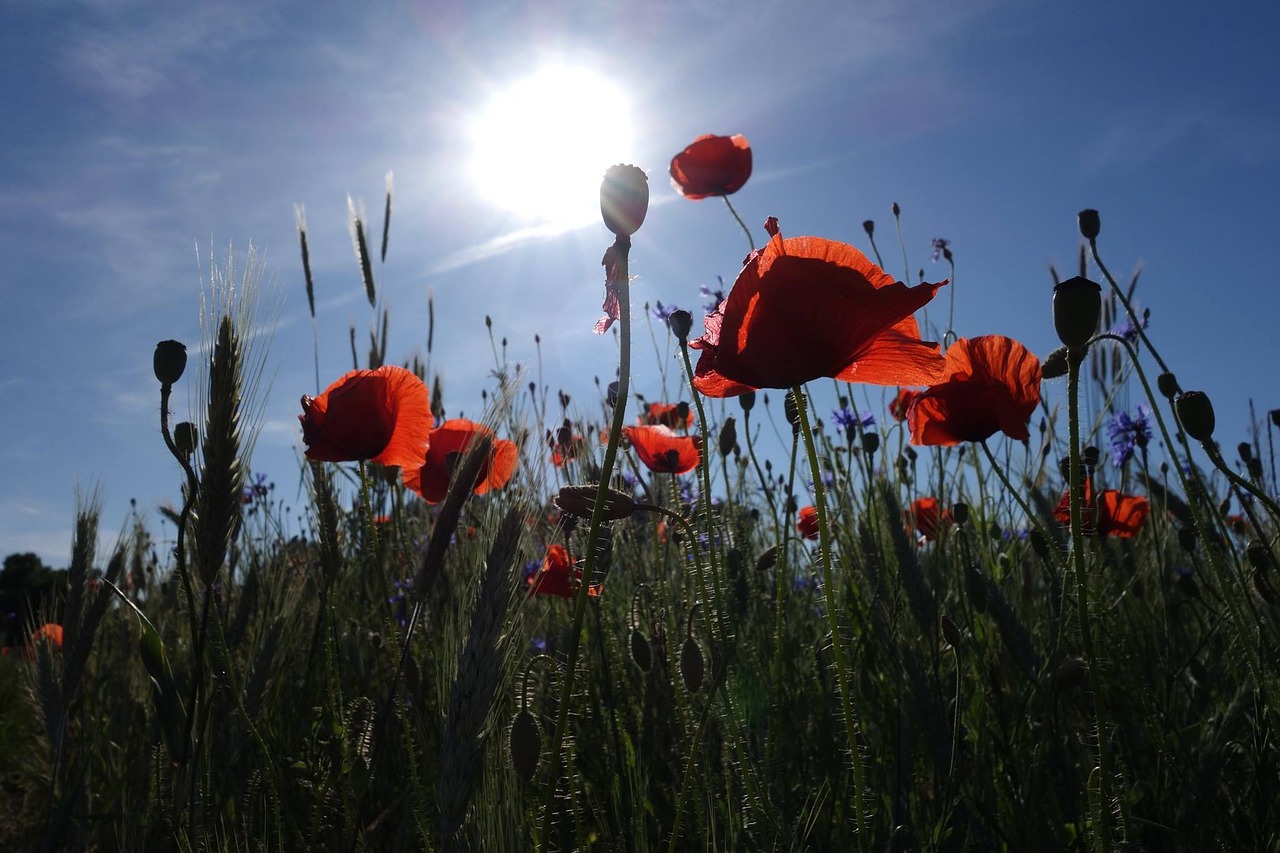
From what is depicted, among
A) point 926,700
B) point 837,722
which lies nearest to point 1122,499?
point 837,722

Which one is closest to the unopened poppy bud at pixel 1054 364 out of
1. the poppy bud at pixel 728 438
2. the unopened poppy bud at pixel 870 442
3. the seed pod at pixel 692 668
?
the seed pod at pixel 692 668

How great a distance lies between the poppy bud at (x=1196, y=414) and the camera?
1334 millimetres

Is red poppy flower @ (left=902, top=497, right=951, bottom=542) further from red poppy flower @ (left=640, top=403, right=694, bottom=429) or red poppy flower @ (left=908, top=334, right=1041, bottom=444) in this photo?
red poppy flower @ (left=908, top=334, right=1041, bottom=444)

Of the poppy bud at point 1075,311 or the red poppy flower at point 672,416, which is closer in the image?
the poppy bud at point 1075,311

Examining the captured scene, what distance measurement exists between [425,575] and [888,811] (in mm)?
1151

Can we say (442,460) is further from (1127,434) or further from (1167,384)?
(1127,434)

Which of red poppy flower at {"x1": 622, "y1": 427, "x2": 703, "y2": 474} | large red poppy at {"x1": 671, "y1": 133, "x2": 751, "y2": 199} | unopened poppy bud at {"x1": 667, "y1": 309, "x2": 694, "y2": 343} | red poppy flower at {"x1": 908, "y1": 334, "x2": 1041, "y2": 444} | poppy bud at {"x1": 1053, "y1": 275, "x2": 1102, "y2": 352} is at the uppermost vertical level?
large red poppy at {"x1": 671, "y1": 133, "x2": 751, "y2": 199}

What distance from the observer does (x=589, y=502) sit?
115 centimetres

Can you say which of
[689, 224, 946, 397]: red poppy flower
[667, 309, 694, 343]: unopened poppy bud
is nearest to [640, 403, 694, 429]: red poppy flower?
[667, 309, 694, 343]: unopened poppy bud

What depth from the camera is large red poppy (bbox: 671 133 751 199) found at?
285cm

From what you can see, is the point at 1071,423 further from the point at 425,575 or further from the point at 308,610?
the point at 308,610

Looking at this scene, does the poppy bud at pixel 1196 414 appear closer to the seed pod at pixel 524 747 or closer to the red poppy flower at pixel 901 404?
the seed pod at pixel 524 747

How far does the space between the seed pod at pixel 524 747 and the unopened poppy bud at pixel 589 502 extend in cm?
28

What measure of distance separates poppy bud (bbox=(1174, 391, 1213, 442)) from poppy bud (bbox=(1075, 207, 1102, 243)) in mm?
675
